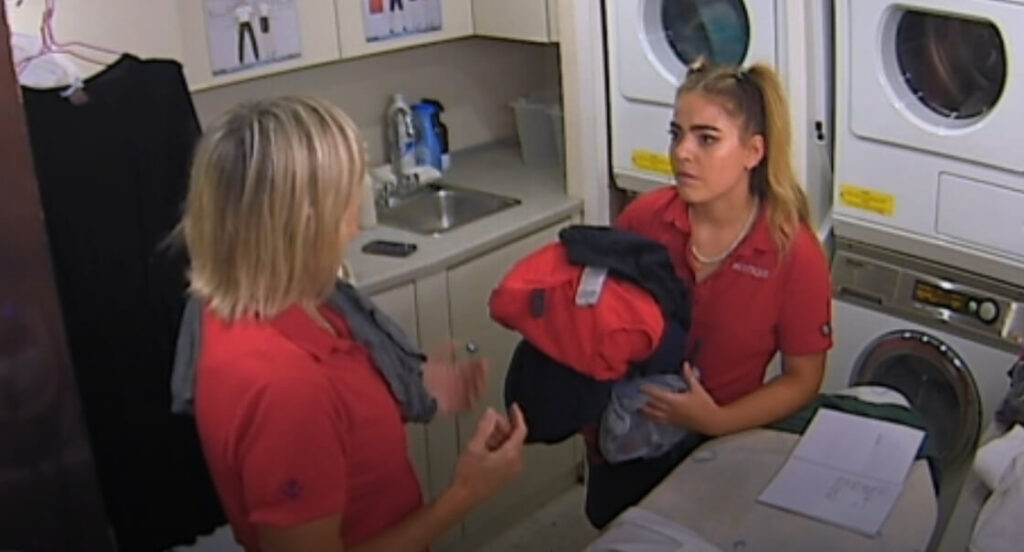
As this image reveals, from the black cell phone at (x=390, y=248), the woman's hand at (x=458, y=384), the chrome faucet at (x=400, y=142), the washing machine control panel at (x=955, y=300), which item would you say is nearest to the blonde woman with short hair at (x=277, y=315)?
the woman's hand at (x=458, y=384)

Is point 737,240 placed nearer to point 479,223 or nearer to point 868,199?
point 868,199

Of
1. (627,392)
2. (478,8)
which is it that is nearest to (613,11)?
(478,8)

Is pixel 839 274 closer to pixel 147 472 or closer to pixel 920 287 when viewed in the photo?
pixel 920 287

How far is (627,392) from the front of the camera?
6.57 ft

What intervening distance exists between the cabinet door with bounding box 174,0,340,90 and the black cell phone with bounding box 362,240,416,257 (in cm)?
48

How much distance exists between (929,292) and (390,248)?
4.13 feet

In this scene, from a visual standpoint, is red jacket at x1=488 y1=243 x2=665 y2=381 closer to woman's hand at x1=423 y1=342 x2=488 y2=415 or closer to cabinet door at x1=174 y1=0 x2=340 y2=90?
woman's hand at x1=423 y1=342 x2=488 y2=415

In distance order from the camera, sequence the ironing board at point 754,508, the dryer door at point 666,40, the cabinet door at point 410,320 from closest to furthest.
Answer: the ironing board at point 754,508 → the cabinet door at point 410,320 → the dryer door at point 666,40

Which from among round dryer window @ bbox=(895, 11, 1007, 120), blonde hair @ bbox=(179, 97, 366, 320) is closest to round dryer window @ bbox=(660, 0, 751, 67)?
round dryer window @ bbox=(895, 11, 1007, 120)

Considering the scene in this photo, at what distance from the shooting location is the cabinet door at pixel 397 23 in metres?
3.05

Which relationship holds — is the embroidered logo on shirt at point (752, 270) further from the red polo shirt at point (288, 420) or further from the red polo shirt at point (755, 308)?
the red polo shirt at point (288, 420)

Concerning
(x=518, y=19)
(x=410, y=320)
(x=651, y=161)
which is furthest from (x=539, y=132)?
(x=410, y=320)

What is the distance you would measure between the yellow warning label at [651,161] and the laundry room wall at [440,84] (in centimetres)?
78

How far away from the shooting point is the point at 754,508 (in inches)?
70.1
